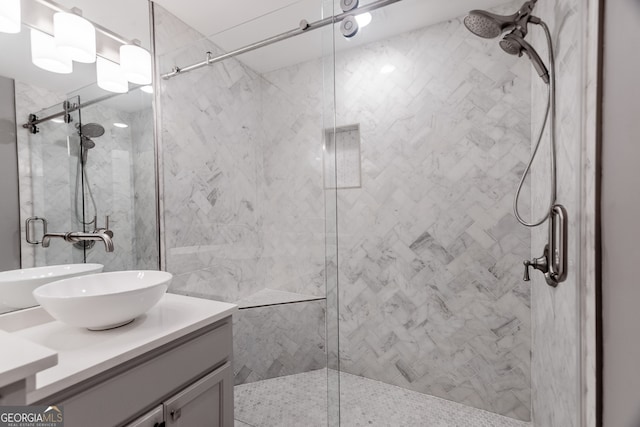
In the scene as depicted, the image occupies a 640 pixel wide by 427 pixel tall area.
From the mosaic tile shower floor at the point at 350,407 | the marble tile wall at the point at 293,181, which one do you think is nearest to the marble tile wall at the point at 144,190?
the marble tile wall at the point at 293,181

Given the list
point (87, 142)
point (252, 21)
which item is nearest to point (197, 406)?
point (87, 142)

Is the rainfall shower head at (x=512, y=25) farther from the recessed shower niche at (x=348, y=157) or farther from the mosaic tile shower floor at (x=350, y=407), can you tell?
the mosaic tile shower floor at (x=350, y=407)

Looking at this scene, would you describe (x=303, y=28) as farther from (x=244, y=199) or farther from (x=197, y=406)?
(x=197, y=406)

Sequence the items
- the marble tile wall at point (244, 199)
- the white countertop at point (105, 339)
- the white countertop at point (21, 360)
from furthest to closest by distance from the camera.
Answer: the marble tile wall at point (244, 199) < the white countertop at point (105, 339) < the white countertop at point (21, 360)

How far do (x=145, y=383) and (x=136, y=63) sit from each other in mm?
1606

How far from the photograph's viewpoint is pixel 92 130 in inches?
53.7

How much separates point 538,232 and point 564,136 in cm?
64

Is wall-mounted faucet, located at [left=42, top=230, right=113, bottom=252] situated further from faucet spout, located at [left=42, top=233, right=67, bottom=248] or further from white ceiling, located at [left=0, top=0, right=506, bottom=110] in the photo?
white ceiling, located at [left=0, top=0, right=506, bottom=110]

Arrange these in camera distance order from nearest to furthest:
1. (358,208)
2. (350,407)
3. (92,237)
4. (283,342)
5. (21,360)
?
1. (21,360)
2. (92,237)
3. (350,407)
4. (283,342)
5. (358,208)

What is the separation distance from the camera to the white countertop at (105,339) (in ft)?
2.36

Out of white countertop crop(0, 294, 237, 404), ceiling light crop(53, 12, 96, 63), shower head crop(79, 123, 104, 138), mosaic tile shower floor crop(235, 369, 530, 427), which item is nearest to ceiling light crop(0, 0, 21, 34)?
ceiling light crop(53, 12, 96, 63)

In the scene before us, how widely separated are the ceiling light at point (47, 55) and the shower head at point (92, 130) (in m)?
0.23

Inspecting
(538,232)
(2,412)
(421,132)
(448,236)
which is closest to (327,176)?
(421,132)

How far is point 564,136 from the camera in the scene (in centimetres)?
106
